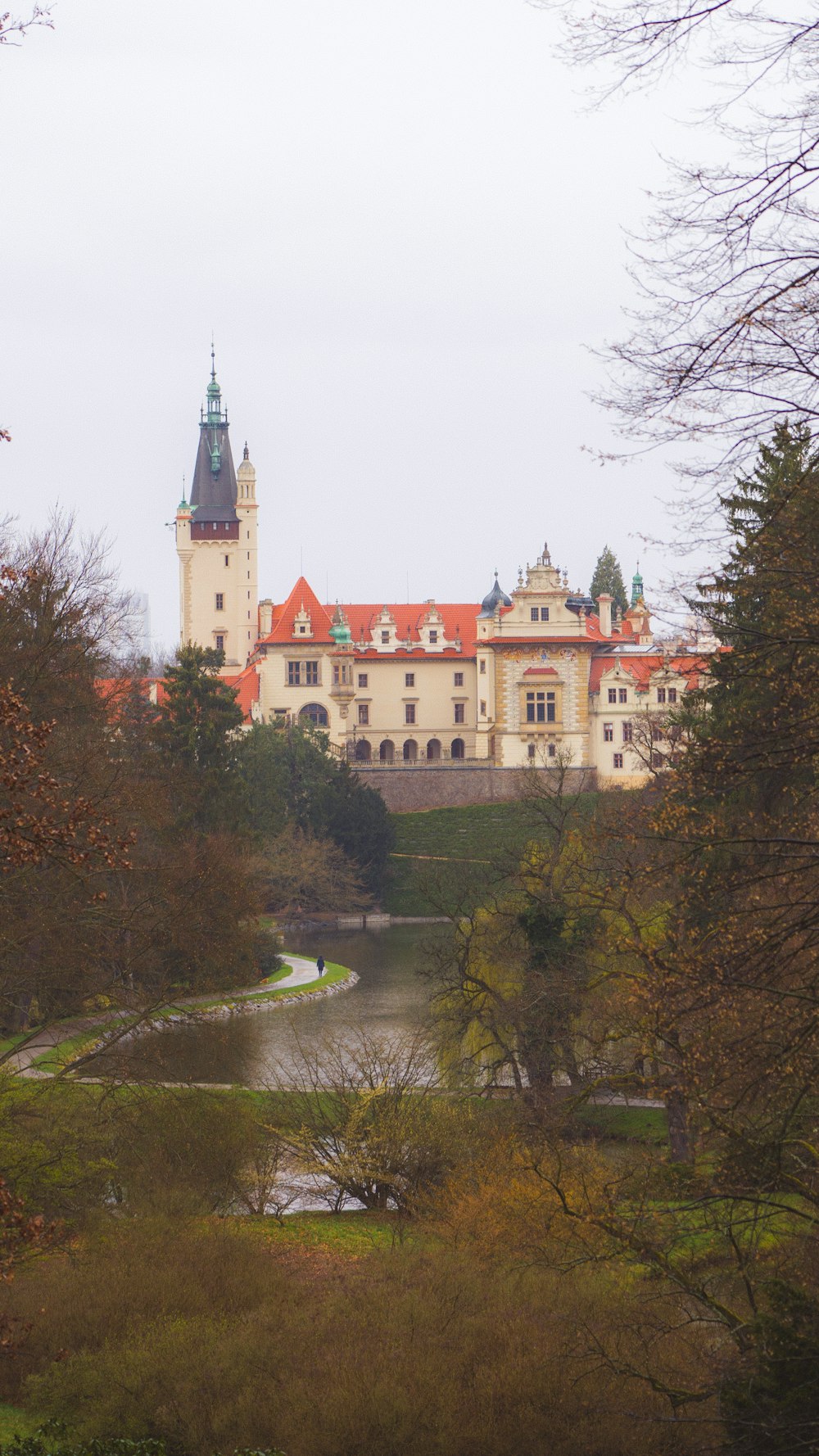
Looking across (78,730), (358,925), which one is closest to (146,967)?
(78,730)

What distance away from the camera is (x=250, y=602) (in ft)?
240

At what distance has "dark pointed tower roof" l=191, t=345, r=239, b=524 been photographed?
73062mm

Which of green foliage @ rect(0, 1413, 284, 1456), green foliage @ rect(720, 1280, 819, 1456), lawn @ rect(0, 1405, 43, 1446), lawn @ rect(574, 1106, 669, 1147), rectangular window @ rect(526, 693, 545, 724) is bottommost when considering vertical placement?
lawn @ rect(574, 1106, 669, 1147)

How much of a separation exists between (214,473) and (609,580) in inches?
799

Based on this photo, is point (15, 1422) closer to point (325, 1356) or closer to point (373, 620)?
point (325, 1356)

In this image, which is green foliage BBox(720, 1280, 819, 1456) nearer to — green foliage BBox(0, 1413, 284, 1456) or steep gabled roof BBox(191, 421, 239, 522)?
green foliage BBox(0, 1413, 284, 1456)

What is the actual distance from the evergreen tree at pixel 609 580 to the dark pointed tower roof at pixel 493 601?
36.1 ft

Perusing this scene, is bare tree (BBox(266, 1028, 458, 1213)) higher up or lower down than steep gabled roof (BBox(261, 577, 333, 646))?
lower down

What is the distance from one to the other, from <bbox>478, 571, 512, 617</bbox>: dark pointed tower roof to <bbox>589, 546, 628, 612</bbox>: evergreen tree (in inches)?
434

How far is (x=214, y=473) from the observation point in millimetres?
73938

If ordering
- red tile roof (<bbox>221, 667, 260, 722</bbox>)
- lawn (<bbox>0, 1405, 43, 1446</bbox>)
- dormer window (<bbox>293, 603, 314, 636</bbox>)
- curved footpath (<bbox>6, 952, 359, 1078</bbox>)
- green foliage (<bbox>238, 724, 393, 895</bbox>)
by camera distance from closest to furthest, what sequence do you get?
1. lawn (<bbox>0, 1405, 43, 1446</bbox>)
2. curved footpath (<bbox>6, 952, 359, 1078</bbox>)
3. green foliage (<bbox>238, 724, 393, 895</bbox>)
4. dormer window (<bbox>293, 603, 314, 636</bbox>)
5. red tile roof (<bbox>221, 667, 260, 722</bbox>)

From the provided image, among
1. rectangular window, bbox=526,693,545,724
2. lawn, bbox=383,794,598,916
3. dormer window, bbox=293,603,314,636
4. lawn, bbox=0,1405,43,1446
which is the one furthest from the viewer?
dormer window, bbox=293,603,314,636

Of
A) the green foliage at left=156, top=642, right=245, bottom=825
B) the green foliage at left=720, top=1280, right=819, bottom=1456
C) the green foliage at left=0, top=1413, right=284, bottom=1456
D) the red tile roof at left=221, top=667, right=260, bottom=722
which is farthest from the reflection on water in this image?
the red tile roof at left=221, top=667, right=260, bottom=722

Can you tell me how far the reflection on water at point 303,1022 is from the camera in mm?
19477
